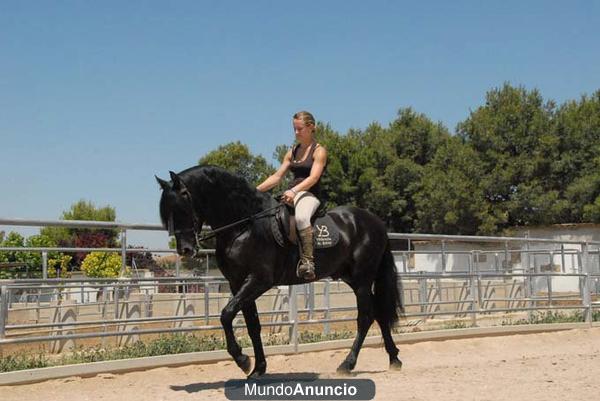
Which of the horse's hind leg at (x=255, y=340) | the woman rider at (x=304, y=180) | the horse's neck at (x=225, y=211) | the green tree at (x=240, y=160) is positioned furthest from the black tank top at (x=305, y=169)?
the green tree at (x=240, y=160)

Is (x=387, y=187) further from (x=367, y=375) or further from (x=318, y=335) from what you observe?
(x=367, y=375)

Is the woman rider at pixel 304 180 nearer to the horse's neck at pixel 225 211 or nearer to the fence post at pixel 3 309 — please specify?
the horse's neck at pixel 225 211

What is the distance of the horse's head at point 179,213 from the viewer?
213 inches

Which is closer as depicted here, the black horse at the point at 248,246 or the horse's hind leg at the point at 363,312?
the black horse at the point at 248,246

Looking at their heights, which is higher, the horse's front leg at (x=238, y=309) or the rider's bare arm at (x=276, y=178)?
the rider's bare arm at (x=276, y=178)

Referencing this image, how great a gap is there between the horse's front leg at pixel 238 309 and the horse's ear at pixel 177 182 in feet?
2.92

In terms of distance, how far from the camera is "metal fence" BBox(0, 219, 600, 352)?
6.77 meters

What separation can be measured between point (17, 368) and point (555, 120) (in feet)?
107

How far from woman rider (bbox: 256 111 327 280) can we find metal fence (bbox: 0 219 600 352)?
152 cm

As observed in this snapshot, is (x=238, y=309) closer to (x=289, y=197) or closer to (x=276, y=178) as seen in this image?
(x=289, y=197)

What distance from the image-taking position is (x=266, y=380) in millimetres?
5855

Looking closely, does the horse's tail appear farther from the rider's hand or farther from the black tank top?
the rider's hand

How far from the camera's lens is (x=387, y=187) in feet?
127

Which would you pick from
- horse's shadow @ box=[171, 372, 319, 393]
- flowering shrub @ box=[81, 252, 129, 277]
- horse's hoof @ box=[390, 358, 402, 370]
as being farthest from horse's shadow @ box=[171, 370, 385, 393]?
flowering shrub @ box=[81, 252, 129, 277]
